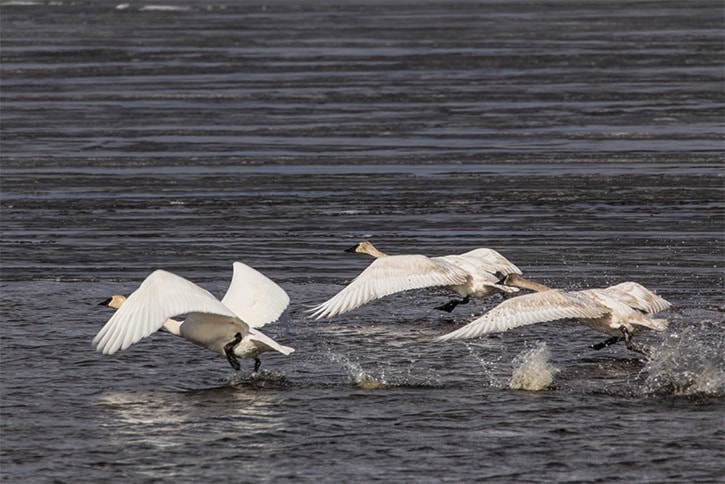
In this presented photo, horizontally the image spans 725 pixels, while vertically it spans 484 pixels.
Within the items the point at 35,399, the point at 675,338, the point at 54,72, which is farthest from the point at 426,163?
the point at 54,72

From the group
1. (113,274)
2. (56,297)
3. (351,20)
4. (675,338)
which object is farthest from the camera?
(351,20)

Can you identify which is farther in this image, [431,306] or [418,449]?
[431,306]

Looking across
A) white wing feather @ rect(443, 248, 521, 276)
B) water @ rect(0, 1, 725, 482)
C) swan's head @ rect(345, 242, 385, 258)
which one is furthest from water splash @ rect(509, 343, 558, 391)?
swan's head @ rect(345, 242, 385, 258)

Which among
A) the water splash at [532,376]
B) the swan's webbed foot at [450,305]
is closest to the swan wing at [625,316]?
the water splash at [532,376]

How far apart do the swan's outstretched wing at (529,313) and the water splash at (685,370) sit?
651 mm

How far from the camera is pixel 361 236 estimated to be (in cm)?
Answer: 1545

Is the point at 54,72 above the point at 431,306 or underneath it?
above

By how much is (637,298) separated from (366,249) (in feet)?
10.5

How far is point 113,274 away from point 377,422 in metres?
5.38

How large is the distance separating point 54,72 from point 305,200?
14.5 m

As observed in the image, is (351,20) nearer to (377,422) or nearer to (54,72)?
(54,72)

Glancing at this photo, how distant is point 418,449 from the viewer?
855 cm

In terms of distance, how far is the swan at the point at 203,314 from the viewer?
30.9 ft

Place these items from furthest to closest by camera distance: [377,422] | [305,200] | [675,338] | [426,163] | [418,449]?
[426,163]
[305,200]
[675,338]
[377,422]
[418,449]
